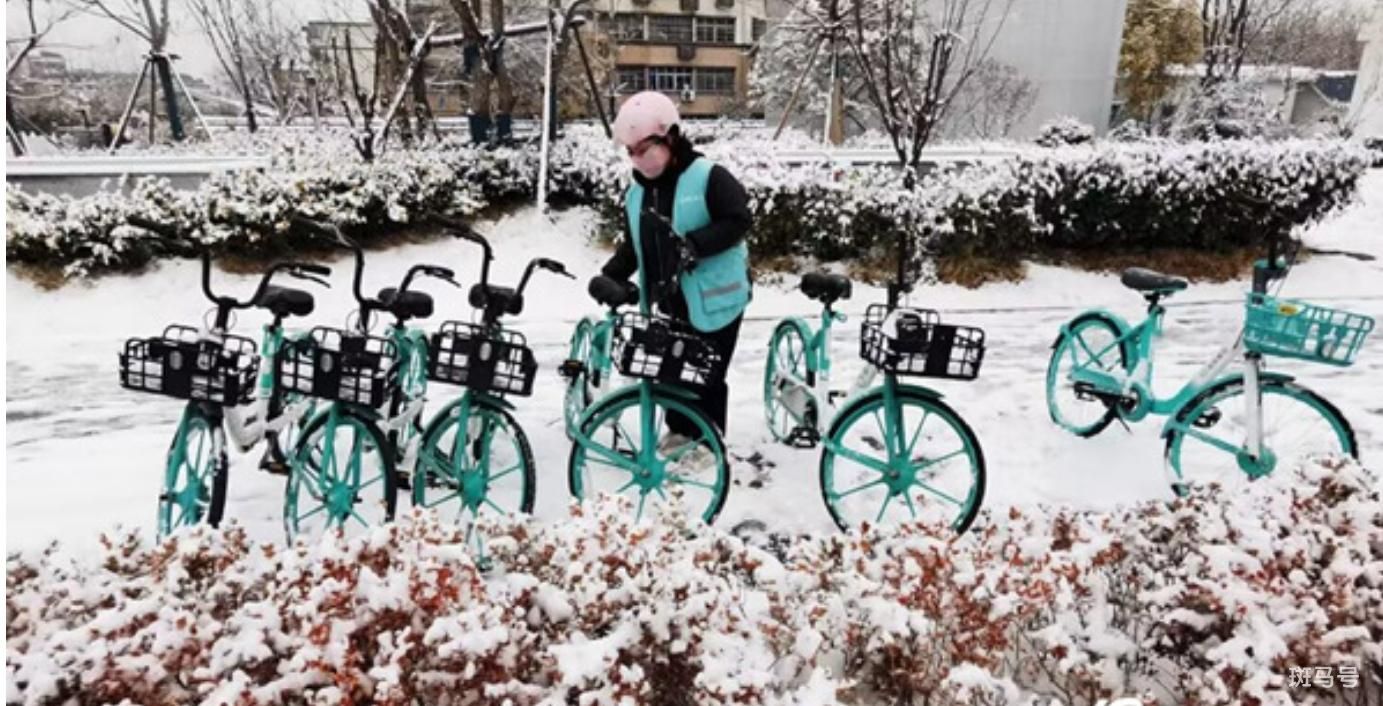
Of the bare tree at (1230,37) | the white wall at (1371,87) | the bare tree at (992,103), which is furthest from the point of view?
the white wall at (1371,87)

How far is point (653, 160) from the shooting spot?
11.2 ft

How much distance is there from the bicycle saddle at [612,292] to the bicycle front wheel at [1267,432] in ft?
7.88

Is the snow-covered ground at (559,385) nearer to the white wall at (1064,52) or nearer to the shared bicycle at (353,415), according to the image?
the shared bicycle at (353,415)

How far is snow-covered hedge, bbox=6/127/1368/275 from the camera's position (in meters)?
7.52

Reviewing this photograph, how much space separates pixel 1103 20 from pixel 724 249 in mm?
19782

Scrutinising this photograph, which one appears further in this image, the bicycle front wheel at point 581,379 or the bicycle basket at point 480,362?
the bicycle front wheel at point 581,379

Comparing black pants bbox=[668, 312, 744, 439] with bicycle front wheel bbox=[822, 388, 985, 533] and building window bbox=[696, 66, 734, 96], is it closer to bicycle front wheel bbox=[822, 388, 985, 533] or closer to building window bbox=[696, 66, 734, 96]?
bicycle front wheel bbox=[822, 388, 985, 533]

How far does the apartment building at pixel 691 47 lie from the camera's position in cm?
3709

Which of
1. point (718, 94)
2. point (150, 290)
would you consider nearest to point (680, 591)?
point (150, 290)

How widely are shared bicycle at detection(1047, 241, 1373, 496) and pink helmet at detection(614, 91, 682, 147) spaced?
2.36m

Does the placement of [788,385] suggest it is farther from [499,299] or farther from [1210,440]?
[1210,440]

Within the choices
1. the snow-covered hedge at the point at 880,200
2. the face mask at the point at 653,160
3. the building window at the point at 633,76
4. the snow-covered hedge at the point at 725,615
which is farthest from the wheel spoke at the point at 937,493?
the building window at the point at 633,76

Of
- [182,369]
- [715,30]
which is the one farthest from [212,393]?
[715,30]

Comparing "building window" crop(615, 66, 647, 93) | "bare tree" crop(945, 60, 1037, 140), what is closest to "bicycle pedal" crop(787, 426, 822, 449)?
"bare tree" crop(945, 60, 1037, 140)
